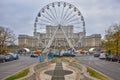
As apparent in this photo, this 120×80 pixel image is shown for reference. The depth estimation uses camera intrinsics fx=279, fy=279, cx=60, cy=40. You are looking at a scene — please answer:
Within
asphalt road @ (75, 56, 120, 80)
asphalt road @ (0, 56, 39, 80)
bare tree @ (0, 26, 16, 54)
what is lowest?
asphalt road @ (0, 56, 39, 80)

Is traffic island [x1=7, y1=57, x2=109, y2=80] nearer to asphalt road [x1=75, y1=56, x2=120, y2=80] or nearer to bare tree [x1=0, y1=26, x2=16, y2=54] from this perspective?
asphalt road [x1=75, y1=56, x2=120, y2=80]

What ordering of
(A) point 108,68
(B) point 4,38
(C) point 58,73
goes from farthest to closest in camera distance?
(B) point 4,38
(A) point 108,68
(C) point 58,73

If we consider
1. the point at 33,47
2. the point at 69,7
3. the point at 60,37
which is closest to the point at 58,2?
the point at 69,7

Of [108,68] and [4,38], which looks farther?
[4,38]

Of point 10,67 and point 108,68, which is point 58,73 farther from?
point 10,67

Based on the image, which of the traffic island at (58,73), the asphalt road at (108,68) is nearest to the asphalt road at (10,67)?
the traffic island at (58,73)

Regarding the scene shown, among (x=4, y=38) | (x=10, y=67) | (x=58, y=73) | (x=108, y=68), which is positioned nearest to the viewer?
(x=58, y=73)

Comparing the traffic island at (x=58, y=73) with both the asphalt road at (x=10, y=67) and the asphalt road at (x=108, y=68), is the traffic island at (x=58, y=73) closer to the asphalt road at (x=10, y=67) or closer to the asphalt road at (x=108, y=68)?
the asphalt road at (x=108, y=68)

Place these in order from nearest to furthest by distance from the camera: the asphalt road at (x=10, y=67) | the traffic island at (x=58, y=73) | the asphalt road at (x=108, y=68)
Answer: the traffic island at (x=58, y=73), the asphalt road at (x=108, y=68), the asphalt road at (x=10, y=67)

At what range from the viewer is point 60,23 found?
285ft

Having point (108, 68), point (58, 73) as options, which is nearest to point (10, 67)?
point (58, 73)

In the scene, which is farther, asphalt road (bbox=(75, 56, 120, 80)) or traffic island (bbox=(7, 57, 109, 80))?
asphalt road (bbox=(75, 56, 120, 80))

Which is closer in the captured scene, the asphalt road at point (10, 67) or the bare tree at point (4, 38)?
the asphalt road at point (10, 67)

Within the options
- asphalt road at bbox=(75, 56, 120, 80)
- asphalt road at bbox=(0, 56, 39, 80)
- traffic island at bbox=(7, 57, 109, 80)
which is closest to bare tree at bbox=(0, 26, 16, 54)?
asphalt road at bbox=(0, 56, 39, 80)
